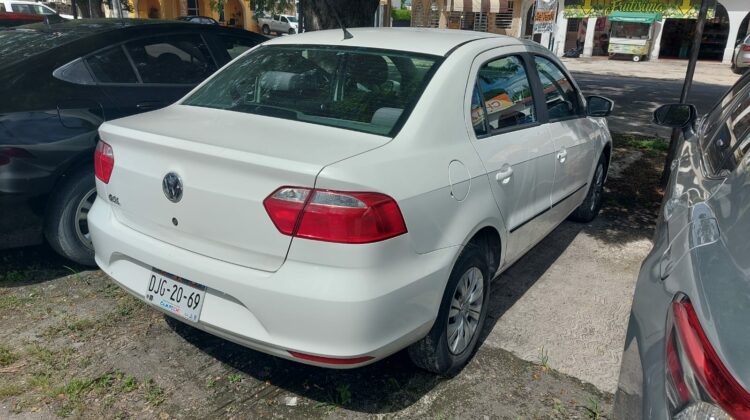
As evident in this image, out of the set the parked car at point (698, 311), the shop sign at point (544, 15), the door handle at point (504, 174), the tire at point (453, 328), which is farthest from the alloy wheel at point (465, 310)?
the shop sign at point (544, 15)

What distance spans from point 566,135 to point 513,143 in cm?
95

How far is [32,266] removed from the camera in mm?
3998

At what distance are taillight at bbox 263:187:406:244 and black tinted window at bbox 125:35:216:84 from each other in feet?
9.11

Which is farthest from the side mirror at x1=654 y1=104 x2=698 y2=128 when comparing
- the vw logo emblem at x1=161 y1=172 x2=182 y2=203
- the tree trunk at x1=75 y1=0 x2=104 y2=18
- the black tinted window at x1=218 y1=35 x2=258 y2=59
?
the tree trunk at x1=75 y1=0 x2=104 y2=18

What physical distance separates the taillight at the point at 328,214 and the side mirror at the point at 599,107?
2959 millimetres

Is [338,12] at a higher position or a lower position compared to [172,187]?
higher

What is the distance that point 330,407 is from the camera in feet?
8.78

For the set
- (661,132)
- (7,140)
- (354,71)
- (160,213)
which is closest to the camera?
(160,213)

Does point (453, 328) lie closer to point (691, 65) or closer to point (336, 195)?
point (336, 195)

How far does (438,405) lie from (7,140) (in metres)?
2.98

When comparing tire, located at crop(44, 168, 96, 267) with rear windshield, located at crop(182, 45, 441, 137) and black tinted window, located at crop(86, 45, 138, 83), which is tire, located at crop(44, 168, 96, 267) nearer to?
black tinted window, located at crop(86, 45, 138, 83)

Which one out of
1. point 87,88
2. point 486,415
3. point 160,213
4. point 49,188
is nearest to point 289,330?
point 160,213

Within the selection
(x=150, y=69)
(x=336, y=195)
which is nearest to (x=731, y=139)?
(x=336, y=195)

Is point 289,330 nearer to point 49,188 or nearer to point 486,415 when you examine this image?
point 486,415
